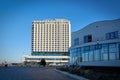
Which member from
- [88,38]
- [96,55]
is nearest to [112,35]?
[96,55]

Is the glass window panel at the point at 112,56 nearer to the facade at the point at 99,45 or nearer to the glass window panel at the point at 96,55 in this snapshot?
the facade at the point at 99,45

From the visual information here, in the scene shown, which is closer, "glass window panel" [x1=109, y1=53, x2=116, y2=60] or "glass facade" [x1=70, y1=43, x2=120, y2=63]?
"glass window panel" [x1=109, y1=53, x2=116, y2=60]

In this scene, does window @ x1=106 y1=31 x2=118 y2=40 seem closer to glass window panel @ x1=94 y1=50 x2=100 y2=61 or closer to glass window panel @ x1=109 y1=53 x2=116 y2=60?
glass window panel @ x1=94 y1=50 x2=100 y2=61

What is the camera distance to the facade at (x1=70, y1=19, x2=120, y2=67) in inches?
1507

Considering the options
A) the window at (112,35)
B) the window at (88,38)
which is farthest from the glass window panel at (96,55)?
the window at (88,38)

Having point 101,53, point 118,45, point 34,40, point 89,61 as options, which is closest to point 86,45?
point 89,61

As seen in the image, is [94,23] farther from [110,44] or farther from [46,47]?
[46,47]

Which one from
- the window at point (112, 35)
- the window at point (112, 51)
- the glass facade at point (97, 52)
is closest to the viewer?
the window at point (112, 51)

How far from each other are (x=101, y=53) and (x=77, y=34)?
51.8ft

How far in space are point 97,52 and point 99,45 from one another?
155cm

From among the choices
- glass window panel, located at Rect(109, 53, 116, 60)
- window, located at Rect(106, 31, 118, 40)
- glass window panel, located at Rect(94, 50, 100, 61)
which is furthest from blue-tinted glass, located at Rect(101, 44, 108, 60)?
window, located at Rect(106, 31, 118, 40)

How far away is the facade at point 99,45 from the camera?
126 ft

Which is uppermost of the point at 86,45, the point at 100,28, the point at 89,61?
the point at 100,28

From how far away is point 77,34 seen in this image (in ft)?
187
